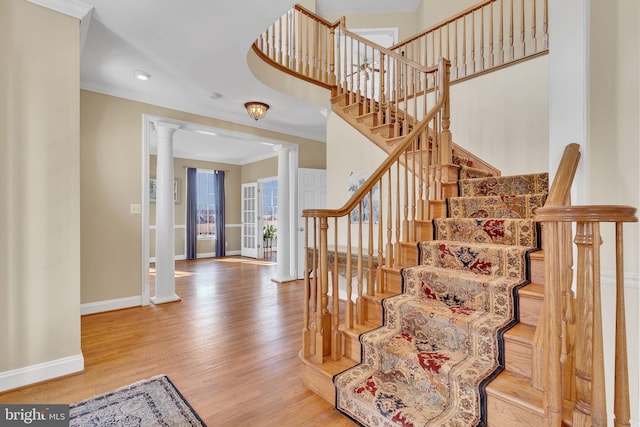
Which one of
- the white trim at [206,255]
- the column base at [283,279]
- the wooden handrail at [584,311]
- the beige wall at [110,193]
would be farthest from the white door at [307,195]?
the wooden handrail at [584,311]

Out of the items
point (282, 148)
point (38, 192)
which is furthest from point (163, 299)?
point (282, 148)

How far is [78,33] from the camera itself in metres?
2.18

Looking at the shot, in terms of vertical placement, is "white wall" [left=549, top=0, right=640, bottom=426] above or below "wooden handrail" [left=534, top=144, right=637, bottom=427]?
above

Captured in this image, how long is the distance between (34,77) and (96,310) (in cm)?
249

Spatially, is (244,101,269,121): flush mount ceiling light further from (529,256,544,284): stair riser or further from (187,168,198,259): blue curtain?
(187,168,198,259): blue curtain

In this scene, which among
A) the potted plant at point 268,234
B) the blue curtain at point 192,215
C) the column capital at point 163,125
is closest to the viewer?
the column capital at point 163,125

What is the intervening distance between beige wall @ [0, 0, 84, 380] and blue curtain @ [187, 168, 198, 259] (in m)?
5.42

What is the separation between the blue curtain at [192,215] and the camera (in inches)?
292

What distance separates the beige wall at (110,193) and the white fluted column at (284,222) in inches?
75.8

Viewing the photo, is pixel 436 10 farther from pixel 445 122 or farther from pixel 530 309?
pixel 530 309

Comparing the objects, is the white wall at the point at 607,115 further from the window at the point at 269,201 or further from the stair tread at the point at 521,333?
the window at the point at 269,201

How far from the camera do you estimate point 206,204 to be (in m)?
8.00

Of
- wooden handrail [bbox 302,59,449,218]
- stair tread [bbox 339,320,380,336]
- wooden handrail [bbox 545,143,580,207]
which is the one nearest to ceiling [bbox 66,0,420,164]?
wooden handrail [bbox 302,59,449,218]

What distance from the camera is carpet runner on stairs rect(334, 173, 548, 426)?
1.48 meters
